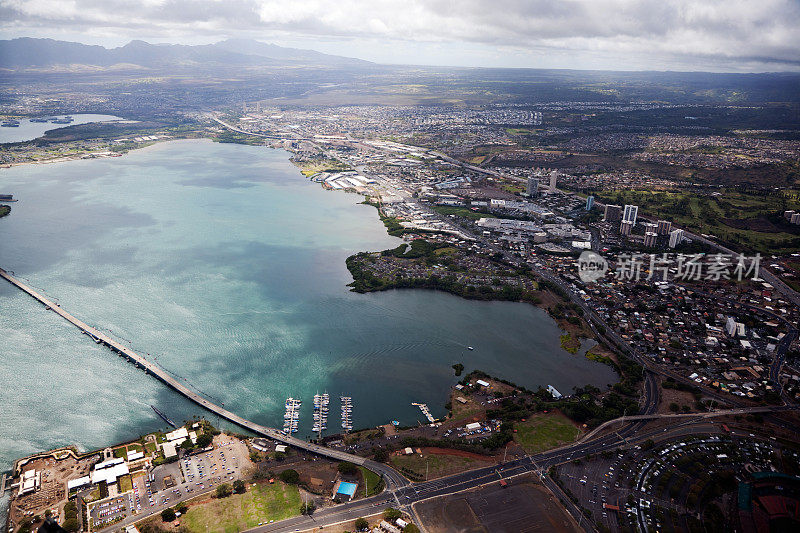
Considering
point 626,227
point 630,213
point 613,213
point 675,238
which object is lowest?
point 675,238

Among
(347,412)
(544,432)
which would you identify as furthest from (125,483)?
(544,432)

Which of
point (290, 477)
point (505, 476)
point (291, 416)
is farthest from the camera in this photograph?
point (291, 416)

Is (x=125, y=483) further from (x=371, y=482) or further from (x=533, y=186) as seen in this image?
(x=533, y=186)

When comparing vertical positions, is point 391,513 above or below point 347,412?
below

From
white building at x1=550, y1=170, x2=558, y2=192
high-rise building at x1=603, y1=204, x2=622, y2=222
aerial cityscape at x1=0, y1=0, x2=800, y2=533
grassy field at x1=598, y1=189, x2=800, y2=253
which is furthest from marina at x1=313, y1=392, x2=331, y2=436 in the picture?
white building at x1=550, y1=170, x2=558, y2=192

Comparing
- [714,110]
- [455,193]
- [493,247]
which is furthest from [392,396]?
[714,110]

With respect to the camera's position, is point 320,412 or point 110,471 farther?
point 320,412

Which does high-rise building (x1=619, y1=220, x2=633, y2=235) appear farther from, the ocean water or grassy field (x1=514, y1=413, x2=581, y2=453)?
the ocean water
